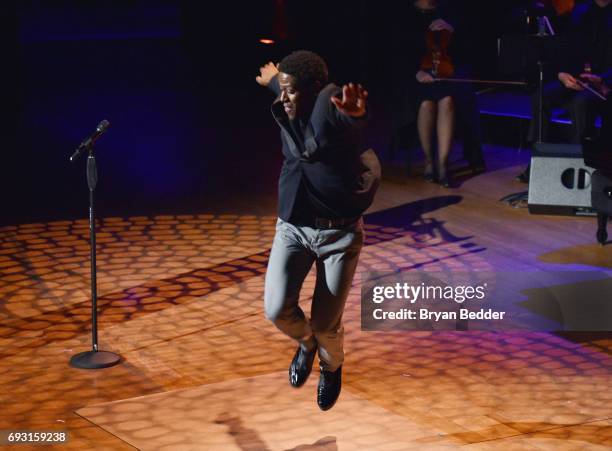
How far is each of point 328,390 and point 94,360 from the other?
4.42 feet

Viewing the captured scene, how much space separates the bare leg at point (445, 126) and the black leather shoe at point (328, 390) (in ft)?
14.9

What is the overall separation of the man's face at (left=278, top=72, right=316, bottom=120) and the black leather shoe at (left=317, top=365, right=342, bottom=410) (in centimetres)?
116

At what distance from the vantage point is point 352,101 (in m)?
3.95

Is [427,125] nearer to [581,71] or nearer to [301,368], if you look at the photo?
[581,71]

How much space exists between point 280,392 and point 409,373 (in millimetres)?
704

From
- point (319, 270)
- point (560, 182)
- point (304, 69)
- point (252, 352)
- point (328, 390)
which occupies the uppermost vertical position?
point (304, 69)

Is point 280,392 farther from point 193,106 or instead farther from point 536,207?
point 193,106

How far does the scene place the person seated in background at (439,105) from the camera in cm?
867

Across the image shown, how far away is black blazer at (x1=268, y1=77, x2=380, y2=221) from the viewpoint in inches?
161

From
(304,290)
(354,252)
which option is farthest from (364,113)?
(304,290)

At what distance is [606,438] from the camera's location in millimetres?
4551

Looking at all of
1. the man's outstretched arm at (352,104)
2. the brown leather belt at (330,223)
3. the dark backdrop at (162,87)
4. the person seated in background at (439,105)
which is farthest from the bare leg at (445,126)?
the man's outstretched arm at (352,104)

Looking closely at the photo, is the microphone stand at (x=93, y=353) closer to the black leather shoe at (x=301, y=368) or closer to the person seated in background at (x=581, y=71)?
the black leather shoe at (x=301, y=368)

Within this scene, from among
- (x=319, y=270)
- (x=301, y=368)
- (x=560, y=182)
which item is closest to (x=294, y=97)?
(x=319, y=270)
